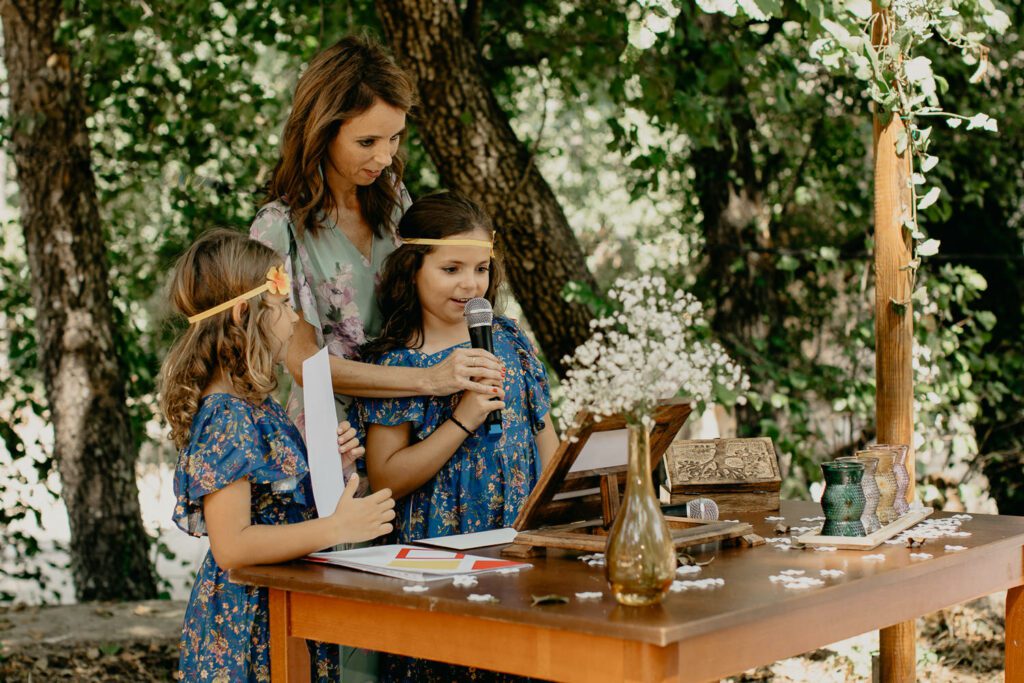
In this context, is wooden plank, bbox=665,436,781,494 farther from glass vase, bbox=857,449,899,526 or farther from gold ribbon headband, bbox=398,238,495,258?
gold ribbon headband, bbox=398,238,495,258

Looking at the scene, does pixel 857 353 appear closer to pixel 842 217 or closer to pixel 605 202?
pixel 842 217

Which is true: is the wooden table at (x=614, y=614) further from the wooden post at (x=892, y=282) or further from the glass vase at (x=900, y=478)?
the wooden post at (x=892, y=282)

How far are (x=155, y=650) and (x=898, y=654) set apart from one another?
3099 millimetres

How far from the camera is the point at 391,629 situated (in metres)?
2.20

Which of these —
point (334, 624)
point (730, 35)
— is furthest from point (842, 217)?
point (334, 624)

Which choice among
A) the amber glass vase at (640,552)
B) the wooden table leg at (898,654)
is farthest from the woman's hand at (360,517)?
the wooden table leg at (898,654)

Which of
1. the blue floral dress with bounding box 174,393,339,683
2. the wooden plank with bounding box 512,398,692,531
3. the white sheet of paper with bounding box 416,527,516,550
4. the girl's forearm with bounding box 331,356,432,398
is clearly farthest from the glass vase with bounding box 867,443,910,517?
the blue floral dress with bounding box 174,393,339,683

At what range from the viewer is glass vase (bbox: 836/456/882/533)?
2590mm

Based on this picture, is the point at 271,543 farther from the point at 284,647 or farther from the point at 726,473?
the point at 726,473

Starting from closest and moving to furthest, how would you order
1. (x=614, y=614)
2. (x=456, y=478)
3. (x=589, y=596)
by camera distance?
(x=614, y=614) → (x=589, y=596) → (x=456, y=478)

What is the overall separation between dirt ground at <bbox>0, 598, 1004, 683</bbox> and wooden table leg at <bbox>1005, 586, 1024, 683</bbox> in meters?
1.76

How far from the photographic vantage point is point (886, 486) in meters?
2.75

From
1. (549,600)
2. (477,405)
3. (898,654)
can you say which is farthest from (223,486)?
(898,654)

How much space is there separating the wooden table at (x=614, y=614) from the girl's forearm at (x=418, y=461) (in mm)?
488
